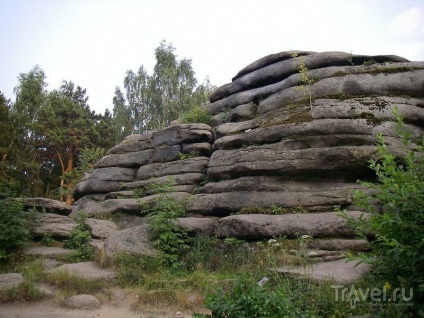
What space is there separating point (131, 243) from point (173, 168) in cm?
511

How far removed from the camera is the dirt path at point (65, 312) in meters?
6.62

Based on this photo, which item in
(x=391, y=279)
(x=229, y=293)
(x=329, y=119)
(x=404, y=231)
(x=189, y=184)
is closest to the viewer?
(x=404, y=231)

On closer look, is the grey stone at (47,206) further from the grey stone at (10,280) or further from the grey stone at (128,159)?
the grey stone at (10,280)

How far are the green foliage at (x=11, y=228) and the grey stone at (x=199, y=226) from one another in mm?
4673

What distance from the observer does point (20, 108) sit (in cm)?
3172

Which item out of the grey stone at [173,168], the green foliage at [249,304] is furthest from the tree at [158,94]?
the green foliage at [249,304]

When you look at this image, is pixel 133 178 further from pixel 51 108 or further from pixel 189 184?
pixel 51 108

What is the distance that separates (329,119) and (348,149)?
1.50m

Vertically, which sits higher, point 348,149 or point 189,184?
point 348,149

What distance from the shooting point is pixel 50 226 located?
38.3 feet

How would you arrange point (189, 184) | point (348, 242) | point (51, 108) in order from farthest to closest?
point (51, 108) < point (189, 184) < point (348, 242)

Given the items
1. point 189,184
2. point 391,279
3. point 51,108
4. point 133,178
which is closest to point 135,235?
point 189,184

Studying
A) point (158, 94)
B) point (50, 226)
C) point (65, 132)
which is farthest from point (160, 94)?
point (50, 226)

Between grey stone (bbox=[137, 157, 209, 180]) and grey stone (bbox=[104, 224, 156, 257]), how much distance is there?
161 inches
